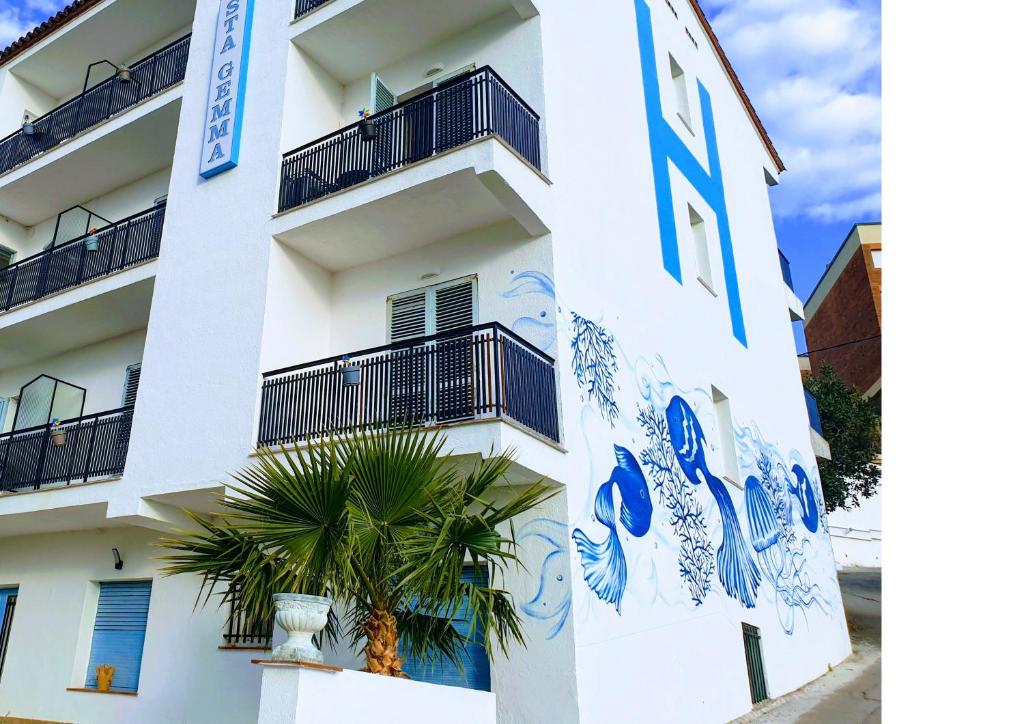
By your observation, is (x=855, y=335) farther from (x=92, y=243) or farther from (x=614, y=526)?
(x=92, y=243)

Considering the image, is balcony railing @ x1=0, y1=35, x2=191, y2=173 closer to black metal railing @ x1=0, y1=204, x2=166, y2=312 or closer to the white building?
the white building

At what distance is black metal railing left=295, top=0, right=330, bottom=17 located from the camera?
1234 cm

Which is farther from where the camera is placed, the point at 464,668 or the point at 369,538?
the point at 464,668

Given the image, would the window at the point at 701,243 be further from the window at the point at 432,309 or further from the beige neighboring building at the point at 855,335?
the beige neighboring building at the point at 855,335

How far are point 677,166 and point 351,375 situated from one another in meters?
9.00

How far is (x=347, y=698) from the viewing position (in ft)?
20.1

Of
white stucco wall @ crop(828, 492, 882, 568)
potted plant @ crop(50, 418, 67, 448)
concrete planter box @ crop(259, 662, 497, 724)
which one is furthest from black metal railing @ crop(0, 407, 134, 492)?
white stucco wall @ crop(828, 492, 882, 568)

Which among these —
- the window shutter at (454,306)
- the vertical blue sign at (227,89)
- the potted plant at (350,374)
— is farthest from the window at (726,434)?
the vertical blue sign at (227,89)

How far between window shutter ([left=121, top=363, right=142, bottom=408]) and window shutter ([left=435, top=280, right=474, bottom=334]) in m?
6.23

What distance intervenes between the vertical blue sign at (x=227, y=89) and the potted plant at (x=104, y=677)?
7.65 metres

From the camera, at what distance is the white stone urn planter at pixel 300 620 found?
20.2 feet

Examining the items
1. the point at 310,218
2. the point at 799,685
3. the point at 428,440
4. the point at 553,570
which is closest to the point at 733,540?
the point at 799,685

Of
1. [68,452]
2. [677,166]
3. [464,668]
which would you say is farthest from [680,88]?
[68,452]
